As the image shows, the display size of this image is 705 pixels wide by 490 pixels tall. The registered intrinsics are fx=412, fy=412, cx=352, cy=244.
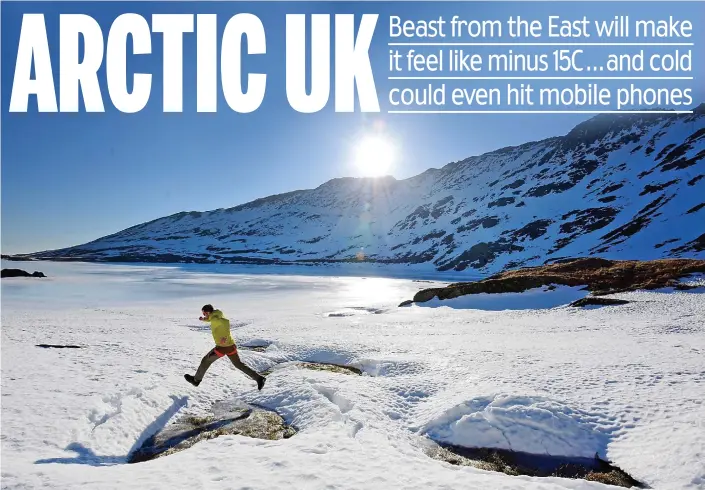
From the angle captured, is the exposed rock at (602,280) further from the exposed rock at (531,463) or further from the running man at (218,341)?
the running man at (218,341)

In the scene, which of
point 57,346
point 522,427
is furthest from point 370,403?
point 57,346

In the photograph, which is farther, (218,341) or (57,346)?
(57,346)

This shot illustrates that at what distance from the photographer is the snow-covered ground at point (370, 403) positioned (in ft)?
21.7

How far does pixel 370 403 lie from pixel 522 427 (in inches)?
140

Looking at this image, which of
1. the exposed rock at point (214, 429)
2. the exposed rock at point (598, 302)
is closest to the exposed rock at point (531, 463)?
the exposed rock at point (214, 429)

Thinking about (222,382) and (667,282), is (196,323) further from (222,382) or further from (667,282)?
(667,282)

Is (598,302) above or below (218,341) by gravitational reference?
below

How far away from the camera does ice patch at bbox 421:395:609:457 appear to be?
332 inches

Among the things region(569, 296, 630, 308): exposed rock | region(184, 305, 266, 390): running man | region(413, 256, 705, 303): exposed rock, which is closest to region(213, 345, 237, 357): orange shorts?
region(184, 305, 266, 390): running man

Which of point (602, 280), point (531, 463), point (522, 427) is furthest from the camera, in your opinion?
point (602, 280)

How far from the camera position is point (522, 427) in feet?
29.1

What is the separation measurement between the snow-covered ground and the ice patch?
0.10 ft

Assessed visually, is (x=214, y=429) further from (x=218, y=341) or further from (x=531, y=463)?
(x=531, y=463)

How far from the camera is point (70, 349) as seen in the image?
1527 cm
